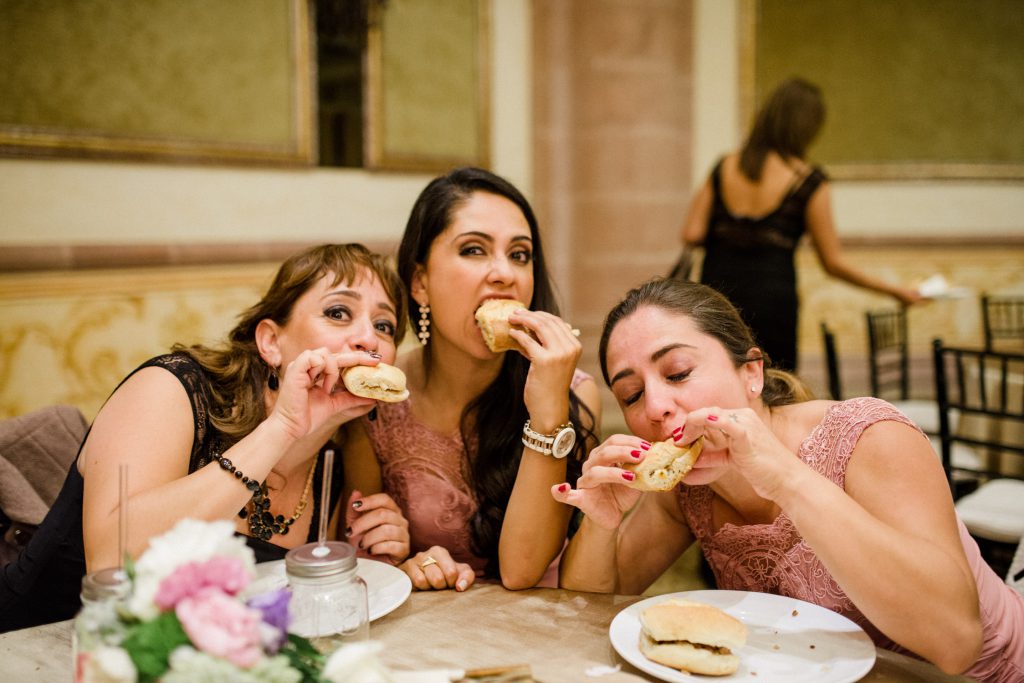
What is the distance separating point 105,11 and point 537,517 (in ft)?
11.7

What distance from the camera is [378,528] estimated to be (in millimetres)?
1993

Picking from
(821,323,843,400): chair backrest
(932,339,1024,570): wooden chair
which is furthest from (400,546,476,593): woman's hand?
(821,323,843,400): chair backrest

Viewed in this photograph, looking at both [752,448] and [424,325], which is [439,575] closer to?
[752,448]

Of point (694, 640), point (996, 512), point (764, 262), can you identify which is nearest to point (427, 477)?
point (694, 640)

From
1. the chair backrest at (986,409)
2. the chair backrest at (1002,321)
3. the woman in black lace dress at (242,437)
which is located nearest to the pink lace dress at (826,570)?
the woman in black lace dress at (242,437)

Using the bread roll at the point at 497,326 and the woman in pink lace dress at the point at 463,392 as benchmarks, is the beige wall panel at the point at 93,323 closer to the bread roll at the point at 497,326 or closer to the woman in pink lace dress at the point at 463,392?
the woman in pink lace dress at the point at 463,392

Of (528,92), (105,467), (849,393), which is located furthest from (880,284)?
(105,467)

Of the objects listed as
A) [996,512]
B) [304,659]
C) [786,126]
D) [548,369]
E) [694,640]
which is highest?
[786,126]

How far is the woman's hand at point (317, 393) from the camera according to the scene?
175cm

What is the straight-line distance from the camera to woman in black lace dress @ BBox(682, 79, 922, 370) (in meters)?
4.20

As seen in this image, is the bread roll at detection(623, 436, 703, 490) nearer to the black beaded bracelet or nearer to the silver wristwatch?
the silver wristwatch

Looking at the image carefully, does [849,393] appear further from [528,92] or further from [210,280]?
[210,280]

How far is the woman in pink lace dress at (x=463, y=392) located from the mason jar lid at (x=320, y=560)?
75 cm

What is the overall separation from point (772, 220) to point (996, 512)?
1.76 meters
